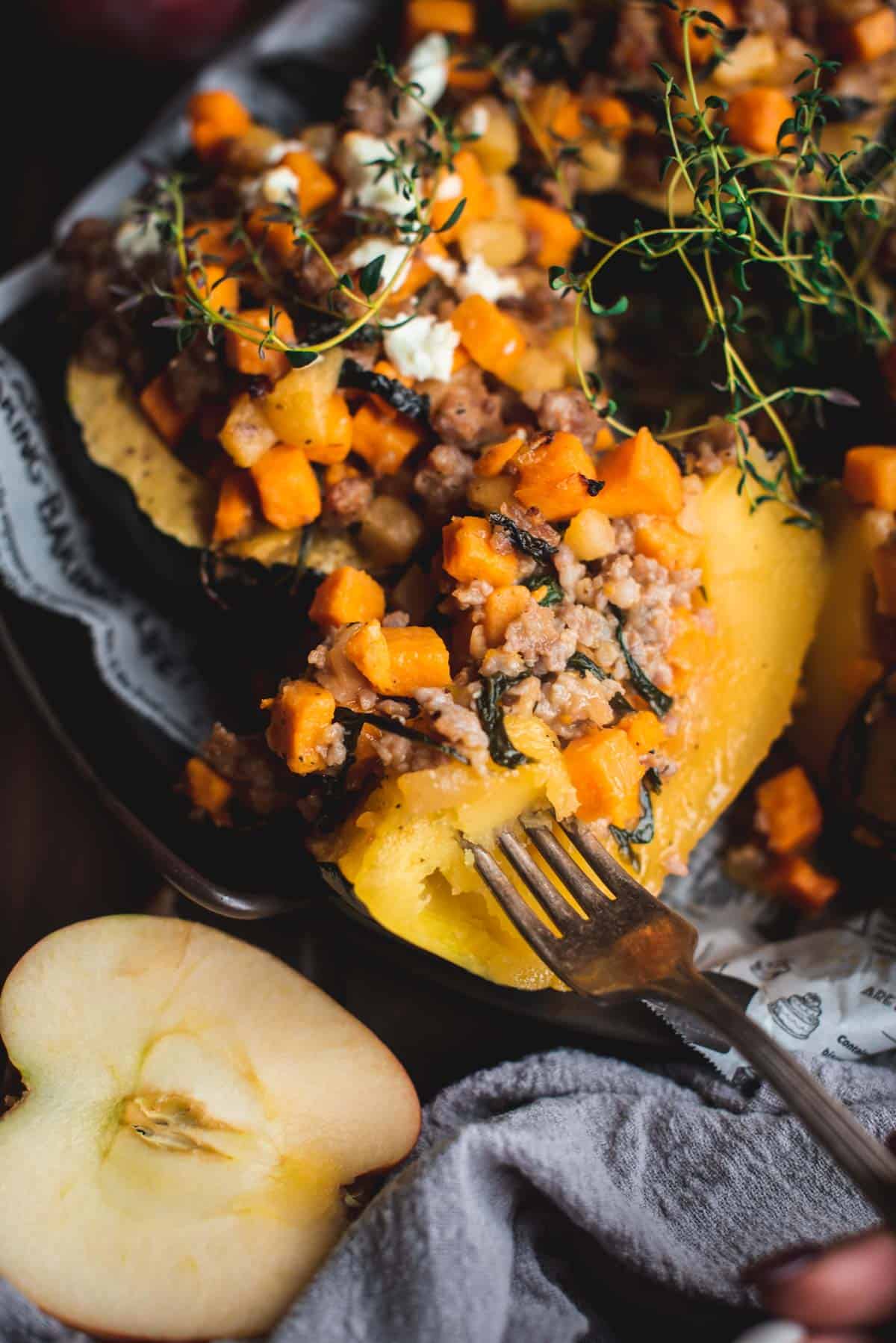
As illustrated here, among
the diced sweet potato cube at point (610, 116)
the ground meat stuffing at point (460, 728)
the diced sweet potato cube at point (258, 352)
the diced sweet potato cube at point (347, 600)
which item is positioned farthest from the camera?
the diced sweet potato cube at point (610, 116)

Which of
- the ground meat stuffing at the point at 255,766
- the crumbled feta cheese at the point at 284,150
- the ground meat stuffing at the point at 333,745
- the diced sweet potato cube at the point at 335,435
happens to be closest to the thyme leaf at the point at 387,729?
the ground meat stuffing at the point at 333,745

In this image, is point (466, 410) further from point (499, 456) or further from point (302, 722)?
point (302, 722)

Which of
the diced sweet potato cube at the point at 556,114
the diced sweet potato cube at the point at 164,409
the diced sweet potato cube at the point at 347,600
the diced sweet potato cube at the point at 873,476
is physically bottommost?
the diced sweet potato cube at the point at 873,476

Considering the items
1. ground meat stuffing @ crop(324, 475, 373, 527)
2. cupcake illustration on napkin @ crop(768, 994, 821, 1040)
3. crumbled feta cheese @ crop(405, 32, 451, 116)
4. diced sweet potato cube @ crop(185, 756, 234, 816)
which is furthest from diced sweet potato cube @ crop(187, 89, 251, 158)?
cupcake illustration on napkin @ crop(768, 994, 821, 1040)

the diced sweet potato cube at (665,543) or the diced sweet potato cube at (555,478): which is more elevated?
the diced sweet potato cube at (555,478)

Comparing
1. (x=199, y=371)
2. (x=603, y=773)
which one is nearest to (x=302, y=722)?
(x=603, y=773)

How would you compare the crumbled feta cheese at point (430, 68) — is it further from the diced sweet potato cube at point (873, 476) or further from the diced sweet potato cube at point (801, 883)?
the diced sweet potato cube at point (801, 883)
